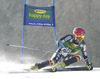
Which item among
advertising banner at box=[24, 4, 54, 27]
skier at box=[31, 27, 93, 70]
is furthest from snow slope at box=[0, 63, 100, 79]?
advertising banner at box=[24, 4, 54, 27]

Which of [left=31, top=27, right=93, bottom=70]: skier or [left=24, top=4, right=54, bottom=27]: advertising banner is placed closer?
[left=31, top=27, right=93, bottom=70]: skier

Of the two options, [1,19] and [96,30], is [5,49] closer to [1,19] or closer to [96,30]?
[1,19]

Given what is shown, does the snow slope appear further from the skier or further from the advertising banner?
the advertising banner

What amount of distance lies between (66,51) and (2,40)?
25.1 ft

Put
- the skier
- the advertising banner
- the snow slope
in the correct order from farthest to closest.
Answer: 1. the advertising banner
2. the skier
3. the snow slope

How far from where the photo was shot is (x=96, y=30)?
940 cm
